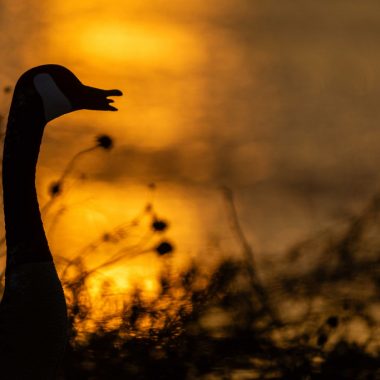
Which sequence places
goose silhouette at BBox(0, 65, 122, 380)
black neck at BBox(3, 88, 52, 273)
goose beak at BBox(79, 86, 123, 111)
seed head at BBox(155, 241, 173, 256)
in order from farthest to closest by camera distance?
seed head at BBox(155, 241, 173, 256) < goose beak at BBox(79, 86, 123, 111) < black neck at BBox(3, 88, 52, 273) < goose silhouette at BBox(0, 65, 122, 380)

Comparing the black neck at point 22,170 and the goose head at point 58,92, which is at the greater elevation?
the goose head at point 58,92

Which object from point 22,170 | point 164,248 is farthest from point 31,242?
point 164,248

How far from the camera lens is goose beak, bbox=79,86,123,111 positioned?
9070 millimetres

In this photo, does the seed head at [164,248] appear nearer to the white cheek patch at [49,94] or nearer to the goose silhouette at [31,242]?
the goose silhouette at [31,242]

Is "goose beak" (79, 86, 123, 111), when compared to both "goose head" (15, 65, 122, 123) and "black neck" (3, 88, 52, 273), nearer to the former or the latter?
"goose head" (15, 65, 122, 123)

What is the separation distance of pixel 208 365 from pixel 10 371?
13.7ft

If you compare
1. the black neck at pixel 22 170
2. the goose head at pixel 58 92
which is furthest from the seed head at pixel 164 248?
the black neck at pixel 22 170

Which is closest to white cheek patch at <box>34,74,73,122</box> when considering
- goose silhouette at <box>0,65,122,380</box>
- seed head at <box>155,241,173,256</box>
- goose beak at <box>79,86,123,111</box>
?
goose silhouette at <box>0,65,122,380</box>

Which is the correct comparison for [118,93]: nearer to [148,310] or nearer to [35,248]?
[35,248]

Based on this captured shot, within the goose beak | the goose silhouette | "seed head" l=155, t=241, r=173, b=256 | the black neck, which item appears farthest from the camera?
"seed head" l=155, t=241, r=173, b=256

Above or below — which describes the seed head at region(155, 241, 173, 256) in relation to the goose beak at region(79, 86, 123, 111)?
below

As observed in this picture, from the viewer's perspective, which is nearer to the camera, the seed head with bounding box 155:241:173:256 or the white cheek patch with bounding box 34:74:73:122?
the white cheek patch with bounding box 34:74:73:122

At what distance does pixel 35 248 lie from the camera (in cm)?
858

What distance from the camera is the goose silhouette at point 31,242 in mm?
8367
